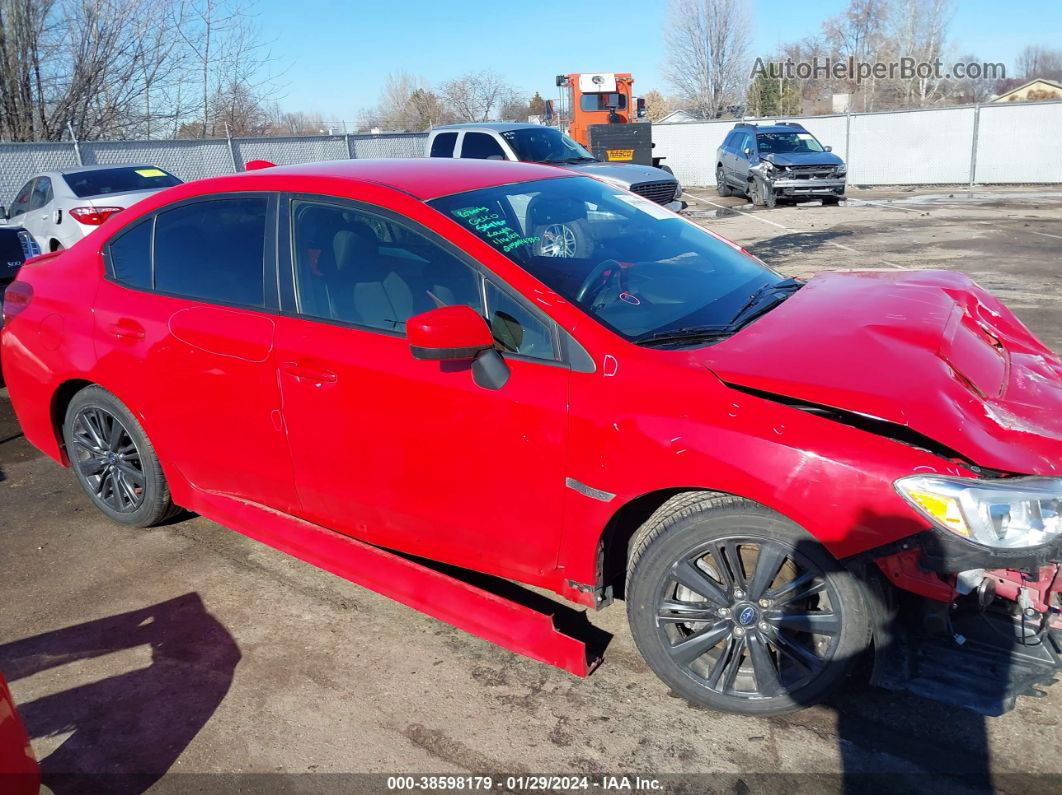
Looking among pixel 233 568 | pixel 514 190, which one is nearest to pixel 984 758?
pixel 514 190

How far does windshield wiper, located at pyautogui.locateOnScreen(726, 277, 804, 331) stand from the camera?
126 inches

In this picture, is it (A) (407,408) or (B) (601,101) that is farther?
(B) (601,101)

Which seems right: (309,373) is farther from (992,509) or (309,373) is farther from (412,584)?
(992,509)

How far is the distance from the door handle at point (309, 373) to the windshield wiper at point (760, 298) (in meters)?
1.51

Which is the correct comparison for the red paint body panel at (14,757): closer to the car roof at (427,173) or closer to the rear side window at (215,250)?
the rear side window at (215,250)

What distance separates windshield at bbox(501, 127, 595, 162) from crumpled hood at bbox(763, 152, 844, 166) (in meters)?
8.19

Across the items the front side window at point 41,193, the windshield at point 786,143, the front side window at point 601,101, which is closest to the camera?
the front side window at point 41,193

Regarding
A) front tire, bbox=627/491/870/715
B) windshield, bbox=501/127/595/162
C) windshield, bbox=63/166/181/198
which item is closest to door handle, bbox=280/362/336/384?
front tire, bbox=627/491/870/715

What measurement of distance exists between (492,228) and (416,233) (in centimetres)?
28

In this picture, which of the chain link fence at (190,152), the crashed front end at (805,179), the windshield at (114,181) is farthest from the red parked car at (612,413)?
the crashed front end at (805,179)

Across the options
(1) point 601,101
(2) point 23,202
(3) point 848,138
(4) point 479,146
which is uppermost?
(1) point 601,101

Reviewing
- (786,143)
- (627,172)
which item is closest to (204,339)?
(627,172)

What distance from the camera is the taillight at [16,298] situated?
4395 millimetres

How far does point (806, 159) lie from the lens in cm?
1958
